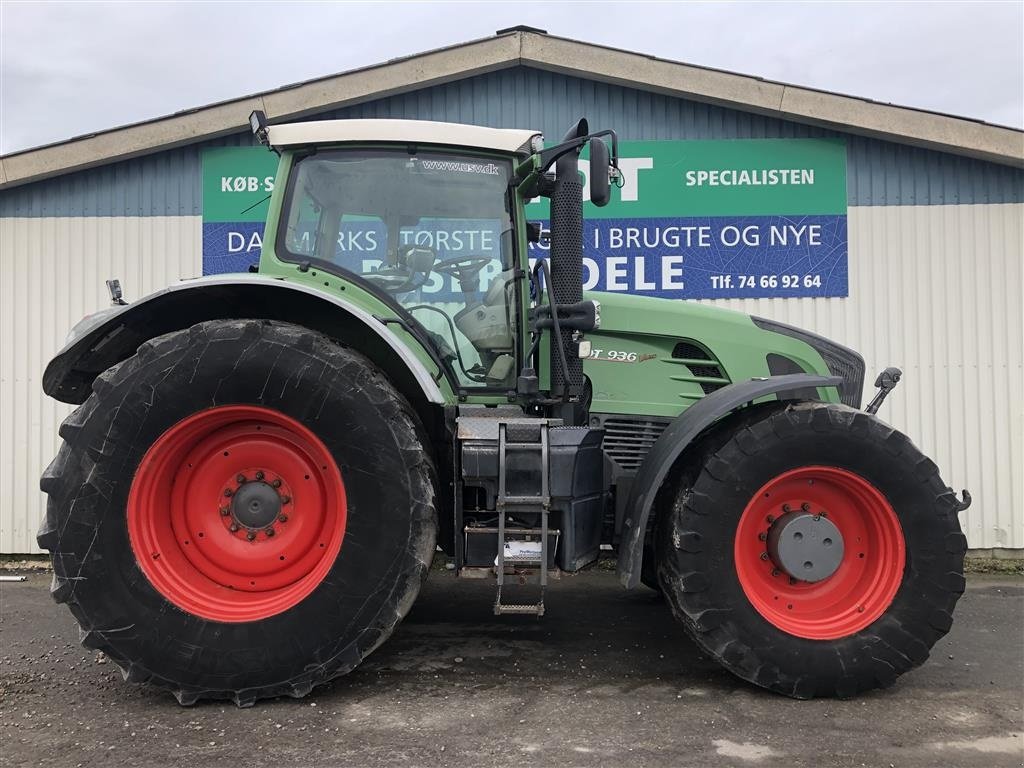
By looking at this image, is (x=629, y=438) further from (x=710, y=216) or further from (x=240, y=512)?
(x=710, y=216)

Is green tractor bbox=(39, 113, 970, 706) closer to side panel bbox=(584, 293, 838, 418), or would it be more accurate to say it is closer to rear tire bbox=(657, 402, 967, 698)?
rear tire bbox=(657, 402, 967, 698)

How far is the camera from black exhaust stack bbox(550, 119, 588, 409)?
130 inches

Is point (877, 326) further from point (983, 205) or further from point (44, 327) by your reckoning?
point (44, 327)

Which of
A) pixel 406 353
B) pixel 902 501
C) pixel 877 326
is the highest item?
pixel 877 326

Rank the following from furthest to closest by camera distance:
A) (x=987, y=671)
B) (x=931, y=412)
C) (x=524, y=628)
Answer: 1. (x=931, y=412)
2. (x=524, y=628)
3. (x=987, y=671)

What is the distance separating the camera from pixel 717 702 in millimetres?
3078

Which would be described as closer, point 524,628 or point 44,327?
point 524,628

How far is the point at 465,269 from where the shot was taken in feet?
11.7

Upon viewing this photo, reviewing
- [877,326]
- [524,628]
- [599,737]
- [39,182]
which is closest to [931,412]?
[877,326]

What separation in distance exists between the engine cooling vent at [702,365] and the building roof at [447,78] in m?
3.14

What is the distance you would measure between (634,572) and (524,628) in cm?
122

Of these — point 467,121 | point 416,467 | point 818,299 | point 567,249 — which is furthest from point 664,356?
point 467,121

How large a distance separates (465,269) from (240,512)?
1522 millimetres

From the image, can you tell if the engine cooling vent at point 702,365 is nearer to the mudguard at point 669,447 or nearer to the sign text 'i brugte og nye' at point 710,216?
the mudguard at point 669,447
